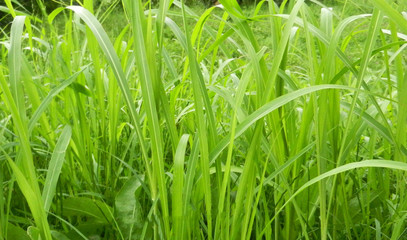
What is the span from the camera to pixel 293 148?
2.29ft

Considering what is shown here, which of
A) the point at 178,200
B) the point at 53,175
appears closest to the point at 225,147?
the point at 178,200

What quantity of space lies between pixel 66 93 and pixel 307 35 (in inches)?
17.0

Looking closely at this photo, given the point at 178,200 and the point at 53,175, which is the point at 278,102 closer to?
the point at 178,200

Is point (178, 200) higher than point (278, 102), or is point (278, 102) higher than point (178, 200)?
point (278, 102)

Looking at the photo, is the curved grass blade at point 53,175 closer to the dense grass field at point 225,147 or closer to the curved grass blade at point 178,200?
the dense grass field at point 225,147

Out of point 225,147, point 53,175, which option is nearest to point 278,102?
point 225,147

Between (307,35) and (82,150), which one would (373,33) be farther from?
(82,150)

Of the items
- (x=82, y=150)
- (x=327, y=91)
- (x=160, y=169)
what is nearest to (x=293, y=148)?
(x=327, y=91)

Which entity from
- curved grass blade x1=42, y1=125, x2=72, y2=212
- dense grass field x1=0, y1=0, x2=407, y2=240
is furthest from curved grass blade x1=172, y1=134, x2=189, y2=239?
curved grass blade x1=42, y1=125, x2=72, y2=212

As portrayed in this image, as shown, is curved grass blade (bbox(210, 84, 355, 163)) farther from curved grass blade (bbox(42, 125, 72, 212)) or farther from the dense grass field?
curved grass blade (bbox(42, 125, 72, 212))

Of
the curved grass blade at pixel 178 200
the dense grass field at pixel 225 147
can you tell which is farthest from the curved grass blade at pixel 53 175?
the curved grass blade at pixel 178 200

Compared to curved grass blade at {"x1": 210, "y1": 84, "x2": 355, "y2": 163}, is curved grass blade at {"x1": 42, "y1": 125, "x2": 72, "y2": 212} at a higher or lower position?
lower

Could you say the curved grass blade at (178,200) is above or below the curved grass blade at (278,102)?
below

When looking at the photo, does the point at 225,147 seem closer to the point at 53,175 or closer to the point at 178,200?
the point at 178,200
